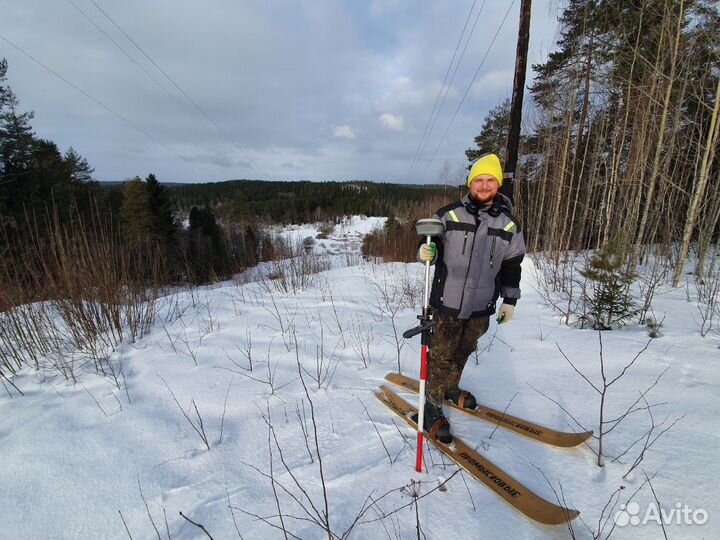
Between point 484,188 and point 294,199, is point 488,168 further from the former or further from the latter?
point 294,199

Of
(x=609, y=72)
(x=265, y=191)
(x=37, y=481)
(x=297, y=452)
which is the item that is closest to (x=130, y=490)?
(x=37, y=481)

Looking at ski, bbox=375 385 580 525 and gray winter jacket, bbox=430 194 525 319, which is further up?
gray winter jacket, bbox=430 194 525 319

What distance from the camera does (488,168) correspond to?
1.95 metres

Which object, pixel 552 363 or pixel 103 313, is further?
pixel 103 313

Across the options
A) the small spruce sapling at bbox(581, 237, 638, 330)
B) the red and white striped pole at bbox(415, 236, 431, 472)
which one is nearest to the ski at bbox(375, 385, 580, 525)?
the red and white striped pole at bbox(415, 236, 431, 472)

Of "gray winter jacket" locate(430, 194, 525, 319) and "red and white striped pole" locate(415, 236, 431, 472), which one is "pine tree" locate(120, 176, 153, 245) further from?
"red and white striped pole" locate(415, 236, 431, 472)

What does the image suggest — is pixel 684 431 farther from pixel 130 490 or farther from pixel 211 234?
pixel 211 234

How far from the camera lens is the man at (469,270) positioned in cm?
199

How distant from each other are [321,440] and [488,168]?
87.7 inches

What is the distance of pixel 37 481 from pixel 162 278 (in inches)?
130

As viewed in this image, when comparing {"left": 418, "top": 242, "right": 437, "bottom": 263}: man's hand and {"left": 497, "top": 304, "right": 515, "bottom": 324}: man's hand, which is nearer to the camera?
{"left": 418, "top": 242, "right": 437, "bottom": 263}: man's hand

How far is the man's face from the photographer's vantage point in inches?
77.2

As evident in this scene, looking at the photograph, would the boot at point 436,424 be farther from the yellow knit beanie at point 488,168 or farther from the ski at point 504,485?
the yellow knit beanie at point 488,168

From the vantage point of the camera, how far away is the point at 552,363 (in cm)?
297
